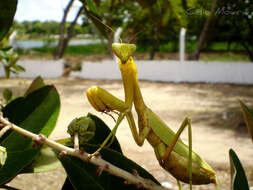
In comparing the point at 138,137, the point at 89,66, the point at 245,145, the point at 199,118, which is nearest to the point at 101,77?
the point at 89,66

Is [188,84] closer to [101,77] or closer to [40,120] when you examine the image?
[101,77]

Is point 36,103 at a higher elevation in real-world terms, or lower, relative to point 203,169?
higher

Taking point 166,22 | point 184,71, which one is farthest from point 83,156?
point 184,71

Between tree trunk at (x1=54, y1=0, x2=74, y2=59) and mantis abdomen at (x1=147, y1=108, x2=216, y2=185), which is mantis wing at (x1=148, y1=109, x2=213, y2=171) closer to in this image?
mantis abdomen at (x1=147, y1=108, x2=216, y2=185)

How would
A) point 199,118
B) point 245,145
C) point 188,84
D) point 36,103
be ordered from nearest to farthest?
point 36,103
point 245,145
point 199,118
point 188,84

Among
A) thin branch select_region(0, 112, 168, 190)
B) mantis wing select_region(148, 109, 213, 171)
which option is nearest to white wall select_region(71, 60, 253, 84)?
mantis wing select_region(148, 109, 213, 171)

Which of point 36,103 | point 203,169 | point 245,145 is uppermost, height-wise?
point 36,103

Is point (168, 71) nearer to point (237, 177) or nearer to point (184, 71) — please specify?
point (184, 71)

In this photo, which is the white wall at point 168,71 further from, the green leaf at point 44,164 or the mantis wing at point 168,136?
the green leaf at point 44,164

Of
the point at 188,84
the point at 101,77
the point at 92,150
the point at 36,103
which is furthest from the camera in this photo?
the point at 101,77
